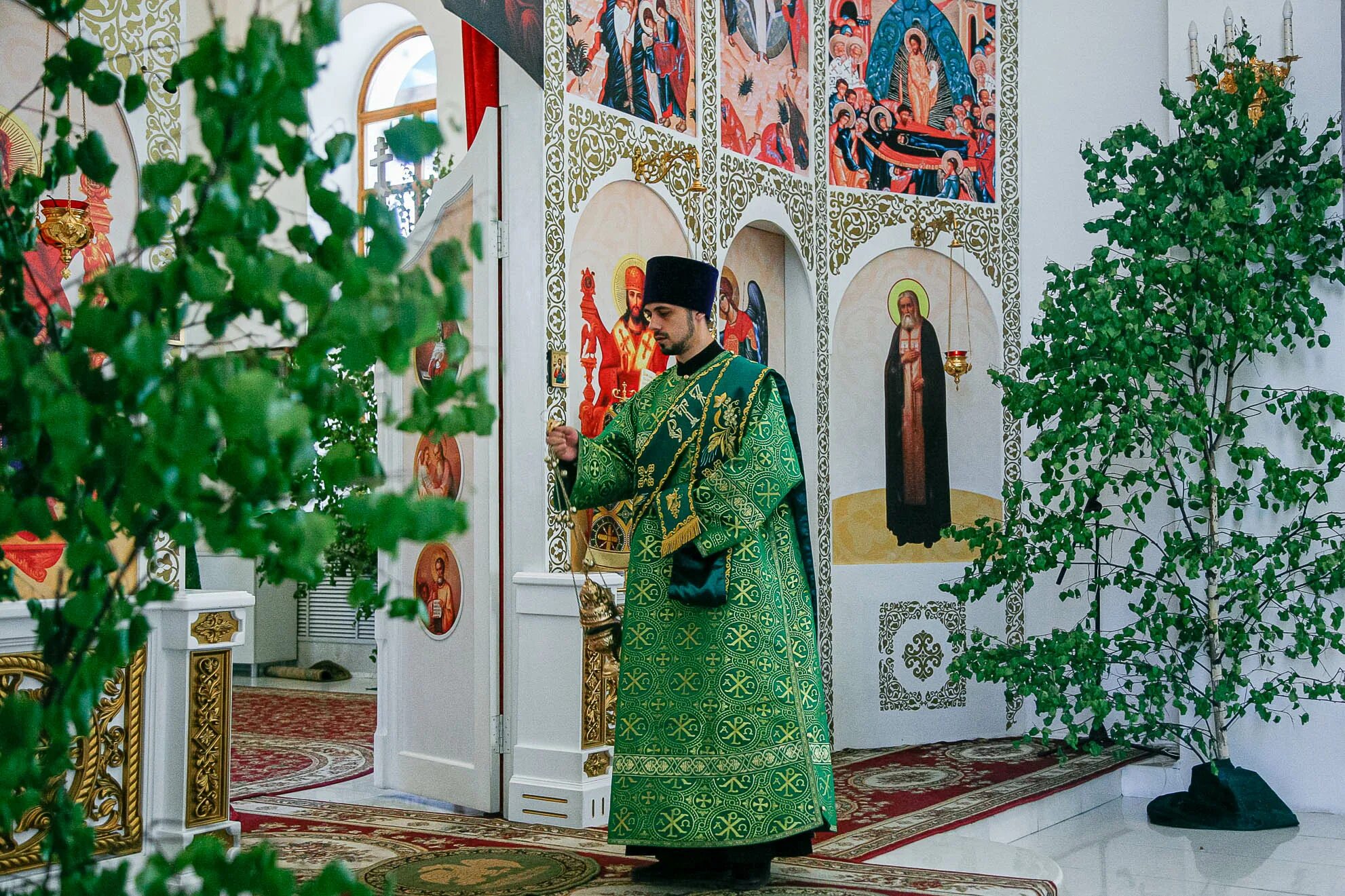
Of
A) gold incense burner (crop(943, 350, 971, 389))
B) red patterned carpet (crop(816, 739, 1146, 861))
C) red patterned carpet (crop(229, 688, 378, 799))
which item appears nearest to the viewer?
red patterned carpet (crop(816, 739, 1146, 861))

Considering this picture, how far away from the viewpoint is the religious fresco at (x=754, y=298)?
283 inches

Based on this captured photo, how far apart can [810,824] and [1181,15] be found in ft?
17.1

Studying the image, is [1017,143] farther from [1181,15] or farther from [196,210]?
[196,210]

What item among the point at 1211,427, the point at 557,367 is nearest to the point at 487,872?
the point at 557,367

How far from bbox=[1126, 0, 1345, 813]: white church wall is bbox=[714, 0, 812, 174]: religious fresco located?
226 cm

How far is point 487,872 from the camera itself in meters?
4.42

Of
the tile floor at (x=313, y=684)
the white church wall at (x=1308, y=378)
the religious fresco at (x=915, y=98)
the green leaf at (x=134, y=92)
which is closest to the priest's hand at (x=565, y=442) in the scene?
the green leaf at (x=134, y=92)

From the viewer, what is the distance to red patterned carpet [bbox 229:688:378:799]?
6652 mm

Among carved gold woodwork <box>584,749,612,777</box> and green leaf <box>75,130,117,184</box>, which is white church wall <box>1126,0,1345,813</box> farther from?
green leaf <box>75,130,117,184</box>

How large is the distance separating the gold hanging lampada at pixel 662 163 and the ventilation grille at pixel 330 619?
5865mm

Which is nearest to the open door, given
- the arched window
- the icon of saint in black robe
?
the icon of saint in black robe

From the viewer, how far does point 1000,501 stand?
26.3 feet

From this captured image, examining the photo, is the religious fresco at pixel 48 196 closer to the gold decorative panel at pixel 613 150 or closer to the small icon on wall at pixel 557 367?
the small icon on wall at pixel 557 367

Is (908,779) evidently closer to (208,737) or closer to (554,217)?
(554,217)
